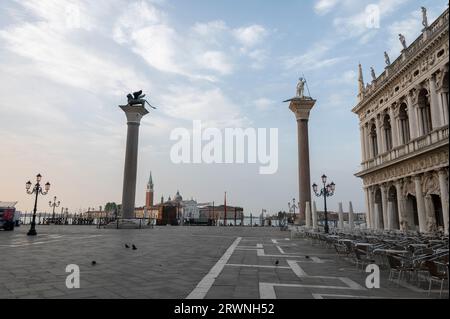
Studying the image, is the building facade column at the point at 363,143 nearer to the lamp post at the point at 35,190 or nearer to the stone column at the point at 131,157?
the stone column at the point at 131,157

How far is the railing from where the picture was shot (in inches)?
833

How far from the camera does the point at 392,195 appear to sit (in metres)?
29.1

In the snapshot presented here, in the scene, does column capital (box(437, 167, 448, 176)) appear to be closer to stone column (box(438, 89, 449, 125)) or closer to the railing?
the railing

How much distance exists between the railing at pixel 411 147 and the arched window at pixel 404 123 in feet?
3.45

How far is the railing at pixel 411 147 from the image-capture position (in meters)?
21.2

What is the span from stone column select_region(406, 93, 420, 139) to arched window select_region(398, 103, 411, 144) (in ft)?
5.70

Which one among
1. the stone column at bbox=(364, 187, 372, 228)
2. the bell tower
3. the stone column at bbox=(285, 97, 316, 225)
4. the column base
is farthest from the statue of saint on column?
the bell tower

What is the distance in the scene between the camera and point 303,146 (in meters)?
34.1

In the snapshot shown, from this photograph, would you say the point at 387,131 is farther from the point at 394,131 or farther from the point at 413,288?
the point at 413,288

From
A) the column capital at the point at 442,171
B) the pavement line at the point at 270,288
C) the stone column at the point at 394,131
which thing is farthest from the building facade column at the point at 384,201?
the pavement line at the point at 270,288

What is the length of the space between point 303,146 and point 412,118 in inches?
430

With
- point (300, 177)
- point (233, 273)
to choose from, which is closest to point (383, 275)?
point (233, 273)

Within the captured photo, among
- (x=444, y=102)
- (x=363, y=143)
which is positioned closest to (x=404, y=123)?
(x=444, y=102)
